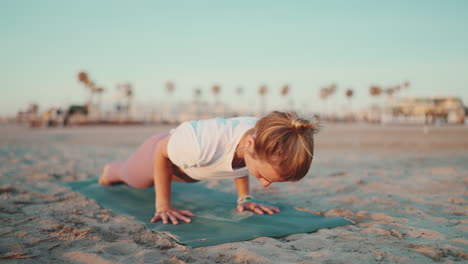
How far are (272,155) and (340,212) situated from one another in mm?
1011

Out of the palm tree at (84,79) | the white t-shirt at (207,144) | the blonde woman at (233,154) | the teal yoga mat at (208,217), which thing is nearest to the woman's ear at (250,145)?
the blonde woman at (233,154)

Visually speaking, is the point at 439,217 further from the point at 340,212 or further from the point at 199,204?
the point at 199,204

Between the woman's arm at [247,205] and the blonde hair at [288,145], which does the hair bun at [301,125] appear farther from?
the woman's arm at [247,205]

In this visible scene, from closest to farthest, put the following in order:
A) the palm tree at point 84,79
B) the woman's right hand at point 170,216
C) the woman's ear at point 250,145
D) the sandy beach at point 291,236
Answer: the sandy beach at point 291,236
the woman's ear at point 250,145
the woman's right hand at point 170,216
the palm tree at point 84,79

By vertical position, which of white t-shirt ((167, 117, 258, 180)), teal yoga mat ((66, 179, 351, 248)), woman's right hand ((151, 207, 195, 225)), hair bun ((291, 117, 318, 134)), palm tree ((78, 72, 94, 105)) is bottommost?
teal yoga mat ((66, 179, 351, 248))

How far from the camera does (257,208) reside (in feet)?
8.09

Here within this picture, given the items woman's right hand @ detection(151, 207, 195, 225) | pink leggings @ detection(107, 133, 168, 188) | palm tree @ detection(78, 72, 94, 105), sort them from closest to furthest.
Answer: woman's right hand @ detection(151, 207, 195, 225) → pink leggings @ detection(107, 133, 168, 188) → palm tree @ detection(78, 72, 94, 105)

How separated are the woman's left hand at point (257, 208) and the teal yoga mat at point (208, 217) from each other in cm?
5

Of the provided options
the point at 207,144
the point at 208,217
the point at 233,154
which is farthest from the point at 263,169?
the point at 208,217

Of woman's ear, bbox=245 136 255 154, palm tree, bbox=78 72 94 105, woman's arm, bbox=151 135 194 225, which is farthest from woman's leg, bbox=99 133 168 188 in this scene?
palm tree, bbox=78 72 94 105

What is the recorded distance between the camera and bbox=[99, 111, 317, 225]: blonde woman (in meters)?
1.75

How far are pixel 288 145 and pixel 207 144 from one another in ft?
1.78

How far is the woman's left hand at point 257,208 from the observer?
2434 millimetres

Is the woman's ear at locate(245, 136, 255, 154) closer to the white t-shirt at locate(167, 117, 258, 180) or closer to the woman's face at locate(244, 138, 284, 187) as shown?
the woman's face at locate(244, 138, 284, 187)
